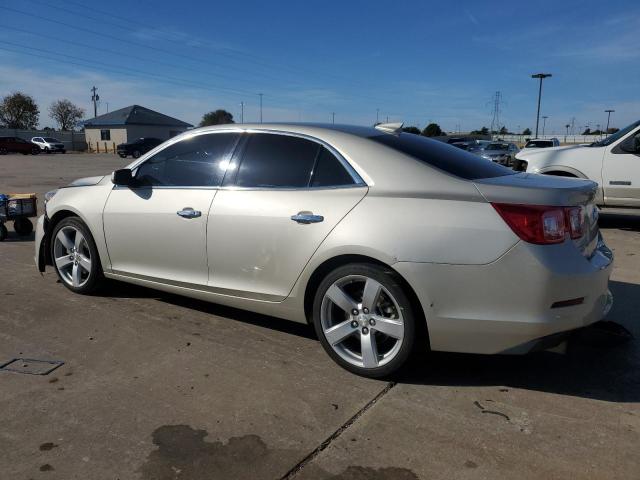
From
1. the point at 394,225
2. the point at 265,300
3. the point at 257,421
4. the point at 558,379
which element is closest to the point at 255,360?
the point at 265,300

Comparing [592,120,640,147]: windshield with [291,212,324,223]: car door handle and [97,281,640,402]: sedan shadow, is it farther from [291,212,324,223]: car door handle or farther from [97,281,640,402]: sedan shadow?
[291,212,324,223]: car door handle

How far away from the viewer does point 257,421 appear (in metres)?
2.91

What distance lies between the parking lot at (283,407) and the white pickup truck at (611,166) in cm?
482

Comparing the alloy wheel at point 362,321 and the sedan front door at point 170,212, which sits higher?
the sedan front door at point 170,212

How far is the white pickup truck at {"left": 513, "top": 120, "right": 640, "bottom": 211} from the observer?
8422mm

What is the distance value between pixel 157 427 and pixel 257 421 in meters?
0.52

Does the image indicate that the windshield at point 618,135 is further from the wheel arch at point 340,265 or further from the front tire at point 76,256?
the front tire at point 76,256

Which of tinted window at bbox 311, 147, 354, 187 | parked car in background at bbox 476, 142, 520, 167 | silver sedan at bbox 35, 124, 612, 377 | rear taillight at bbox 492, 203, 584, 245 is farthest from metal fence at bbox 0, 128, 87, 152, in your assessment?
rear taillight at bbox 492, 203, 584, 245

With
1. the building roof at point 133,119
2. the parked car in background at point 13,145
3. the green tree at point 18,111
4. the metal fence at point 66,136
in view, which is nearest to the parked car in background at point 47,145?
the parked car in background at point 13,145

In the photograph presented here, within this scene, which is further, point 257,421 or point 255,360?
point 255,360

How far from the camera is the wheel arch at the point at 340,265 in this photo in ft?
10.5

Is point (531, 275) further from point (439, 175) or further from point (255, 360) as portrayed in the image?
point (255, 360)

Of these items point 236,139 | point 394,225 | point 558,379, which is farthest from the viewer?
point 236,139

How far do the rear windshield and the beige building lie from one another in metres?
68.1
